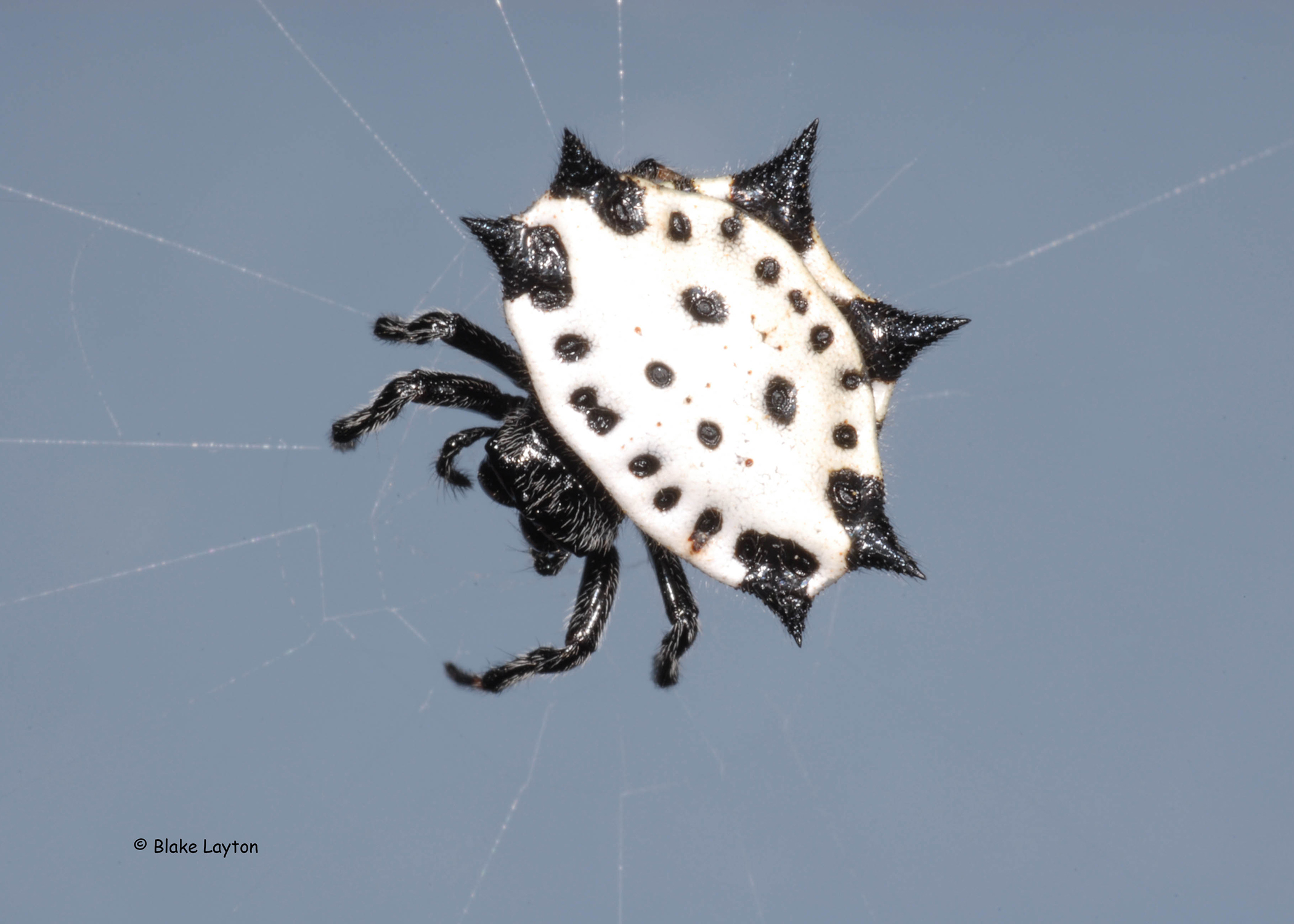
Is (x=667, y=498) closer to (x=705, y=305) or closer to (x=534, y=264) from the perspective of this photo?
(x=705, y=305)

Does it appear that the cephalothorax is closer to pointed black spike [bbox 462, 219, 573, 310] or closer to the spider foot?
pointed black spike [bbox 462, 219, 573, 310]

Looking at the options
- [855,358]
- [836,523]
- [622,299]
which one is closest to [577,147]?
[622,299]

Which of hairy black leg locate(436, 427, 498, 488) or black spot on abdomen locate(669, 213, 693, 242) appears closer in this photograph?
black spot on abdomen locate(669, 213, 693, 242)

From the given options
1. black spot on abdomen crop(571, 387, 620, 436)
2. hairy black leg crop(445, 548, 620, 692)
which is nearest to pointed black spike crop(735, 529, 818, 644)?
black spot on abdomen crop(571, 387, 620, 436)

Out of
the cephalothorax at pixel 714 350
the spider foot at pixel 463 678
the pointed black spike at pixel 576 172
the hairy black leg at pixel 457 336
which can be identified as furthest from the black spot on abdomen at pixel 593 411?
the spider foot at pixel 463 678

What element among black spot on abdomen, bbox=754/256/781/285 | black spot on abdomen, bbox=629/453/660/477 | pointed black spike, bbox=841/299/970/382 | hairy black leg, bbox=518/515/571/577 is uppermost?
black spot on abdomen, bbox=754/256/781/285

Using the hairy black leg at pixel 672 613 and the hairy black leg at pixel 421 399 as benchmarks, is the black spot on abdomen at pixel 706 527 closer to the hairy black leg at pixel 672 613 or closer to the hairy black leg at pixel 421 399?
the hairy black leg at pixel 672 613

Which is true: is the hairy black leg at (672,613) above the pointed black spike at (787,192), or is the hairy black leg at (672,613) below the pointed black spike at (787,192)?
below

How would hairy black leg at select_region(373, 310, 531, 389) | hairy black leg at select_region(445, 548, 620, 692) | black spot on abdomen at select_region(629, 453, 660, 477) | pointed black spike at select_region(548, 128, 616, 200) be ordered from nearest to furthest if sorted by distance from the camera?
pointed black spike at select_region(548, 128, 616, 200) < black spot on abdomen at select_region(629, 453, 660, 477) < hairy black leg at select_region(373, 310, 531, 389) < hairy black leg at select_region(445, 548, 620, 692)
